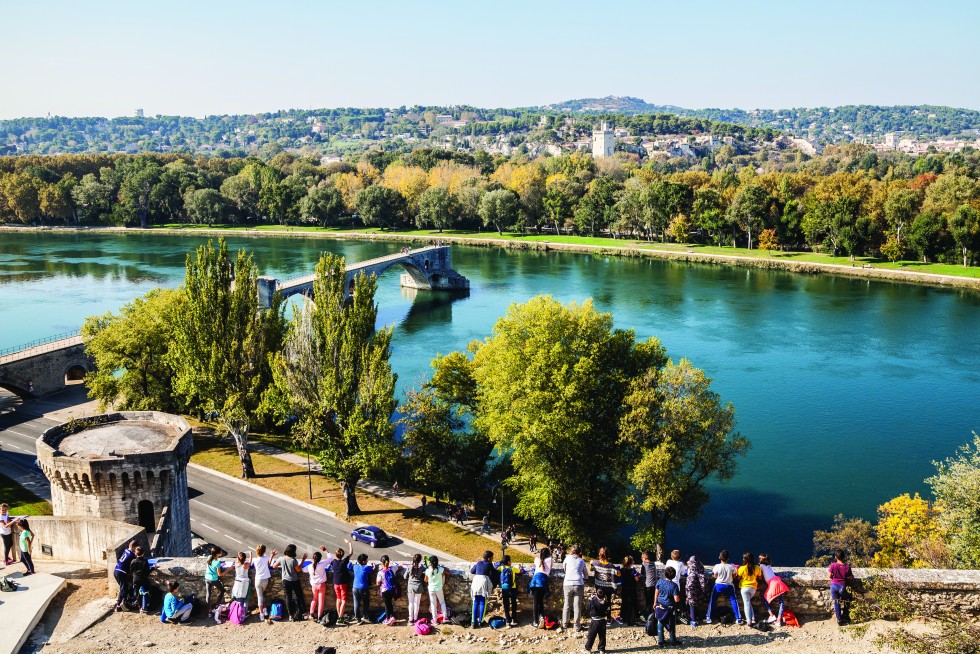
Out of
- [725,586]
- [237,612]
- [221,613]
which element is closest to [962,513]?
[725,586]

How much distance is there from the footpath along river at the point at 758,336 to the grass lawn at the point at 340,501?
8.74 m

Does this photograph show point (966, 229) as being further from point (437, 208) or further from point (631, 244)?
point (437, 208)

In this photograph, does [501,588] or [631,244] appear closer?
[501,588]

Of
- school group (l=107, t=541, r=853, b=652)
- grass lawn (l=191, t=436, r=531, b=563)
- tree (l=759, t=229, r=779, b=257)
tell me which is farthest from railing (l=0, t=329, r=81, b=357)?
tree (l=759, t=229, r=779, b=257)

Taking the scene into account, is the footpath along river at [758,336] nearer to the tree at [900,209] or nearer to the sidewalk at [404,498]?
the sidewalk at [404,498]

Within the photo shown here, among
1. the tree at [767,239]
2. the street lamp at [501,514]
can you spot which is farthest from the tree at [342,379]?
the tree at [767,239]

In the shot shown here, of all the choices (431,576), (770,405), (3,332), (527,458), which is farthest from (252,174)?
(431,576)

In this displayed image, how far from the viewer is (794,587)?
12953 millimetres

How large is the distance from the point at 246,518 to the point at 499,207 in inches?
3792

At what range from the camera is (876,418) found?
143 ft

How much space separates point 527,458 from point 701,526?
872 cm

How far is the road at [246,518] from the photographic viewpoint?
91.9 ft

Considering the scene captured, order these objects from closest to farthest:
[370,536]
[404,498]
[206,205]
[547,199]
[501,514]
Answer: [370,536]
[501,514]
[404,498]
[547,199]
[206,205]

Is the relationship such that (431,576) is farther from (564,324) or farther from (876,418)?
(876,418)
